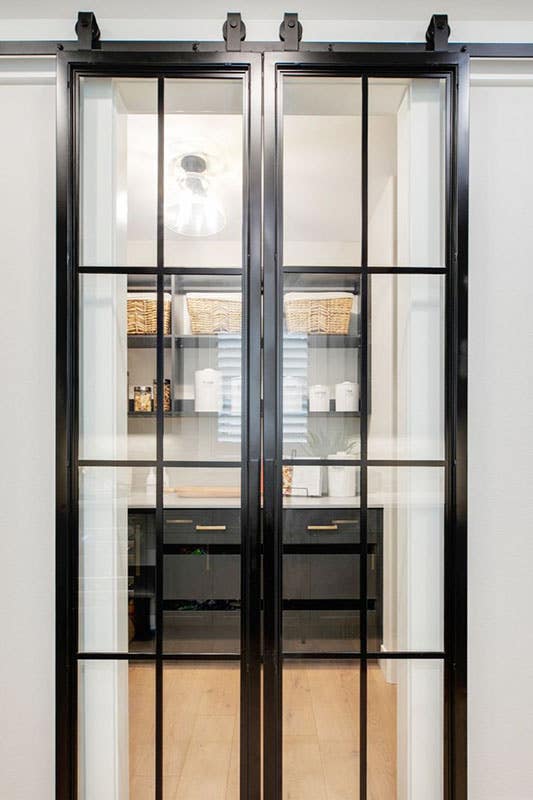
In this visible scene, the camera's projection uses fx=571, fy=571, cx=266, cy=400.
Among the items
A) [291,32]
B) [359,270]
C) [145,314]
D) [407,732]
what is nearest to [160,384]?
[145,314]

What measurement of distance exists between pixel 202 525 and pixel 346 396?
55 cm

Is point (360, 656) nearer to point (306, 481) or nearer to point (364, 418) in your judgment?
point (306, 481)

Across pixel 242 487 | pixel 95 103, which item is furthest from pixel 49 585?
pixel 95 103

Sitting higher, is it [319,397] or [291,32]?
[291,32]

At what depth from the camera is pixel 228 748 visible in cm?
163

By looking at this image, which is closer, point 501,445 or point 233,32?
point 233,32

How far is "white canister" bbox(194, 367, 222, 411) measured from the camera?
1.62 m

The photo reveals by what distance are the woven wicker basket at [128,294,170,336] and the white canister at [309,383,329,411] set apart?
0.44 metres

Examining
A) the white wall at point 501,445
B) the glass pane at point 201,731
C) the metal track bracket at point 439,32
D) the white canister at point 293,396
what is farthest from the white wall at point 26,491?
the white wall at point 501,445

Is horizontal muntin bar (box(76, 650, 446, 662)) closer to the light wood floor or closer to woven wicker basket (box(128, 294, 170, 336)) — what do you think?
the light wood floor

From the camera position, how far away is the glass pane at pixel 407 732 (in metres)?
1.62

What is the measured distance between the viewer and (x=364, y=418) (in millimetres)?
1615

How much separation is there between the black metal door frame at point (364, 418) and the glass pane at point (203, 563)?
0.10 meters

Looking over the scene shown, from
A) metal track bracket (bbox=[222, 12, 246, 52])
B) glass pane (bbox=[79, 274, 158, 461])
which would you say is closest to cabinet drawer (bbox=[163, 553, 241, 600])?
glass pane (bbox=[79, 274, 158, 461])
